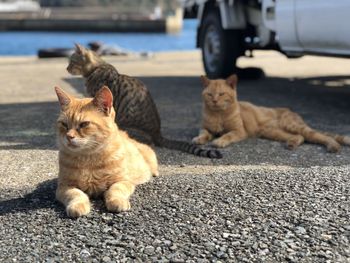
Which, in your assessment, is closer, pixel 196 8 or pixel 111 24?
pixel 196 8

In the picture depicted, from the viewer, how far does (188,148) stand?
5645 mm

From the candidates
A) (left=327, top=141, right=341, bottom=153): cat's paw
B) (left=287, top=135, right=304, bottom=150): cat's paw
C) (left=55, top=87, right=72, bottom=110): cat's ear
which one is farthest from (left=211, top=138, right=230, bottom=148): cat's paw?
(left=55, top=87, right=72, bottom=110): cat's ear

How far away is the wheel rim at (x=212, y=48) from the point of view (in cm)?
1066

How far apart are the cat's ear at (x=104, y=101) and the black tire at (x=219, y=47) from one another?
6747 millimetres

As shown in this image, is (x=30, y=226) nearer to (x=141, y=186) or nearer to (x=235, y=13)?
(x=141, y=186)

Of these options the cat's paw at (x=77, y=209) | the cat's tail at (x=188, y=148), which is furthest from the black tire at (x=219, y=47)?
the cat's paw at (x=77, y=209)

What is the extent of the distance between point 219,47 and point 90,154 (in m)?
7.01

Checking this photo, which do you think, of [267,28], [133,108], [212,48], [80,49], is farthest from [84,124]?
[212,48]

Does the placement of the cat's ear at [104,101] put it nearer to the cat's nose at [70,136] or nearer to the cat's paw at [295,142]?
the cat's nose at [70,136]

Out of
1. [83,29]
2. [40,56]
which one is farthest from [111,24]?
→ [40,56]

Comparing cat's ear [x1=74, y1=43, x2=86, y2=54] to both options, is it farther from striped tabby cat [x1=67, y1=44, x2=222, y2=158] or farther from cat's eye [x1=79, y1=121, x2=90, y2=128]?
cat's eye [x1=79, y1=121, x2=90, y2=128]

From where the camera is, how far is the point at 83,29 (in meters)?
69.2

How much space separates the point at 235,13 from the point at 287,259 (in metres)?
7.66

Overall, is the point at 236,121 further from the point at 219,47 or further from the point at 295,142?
the point at 219,47
